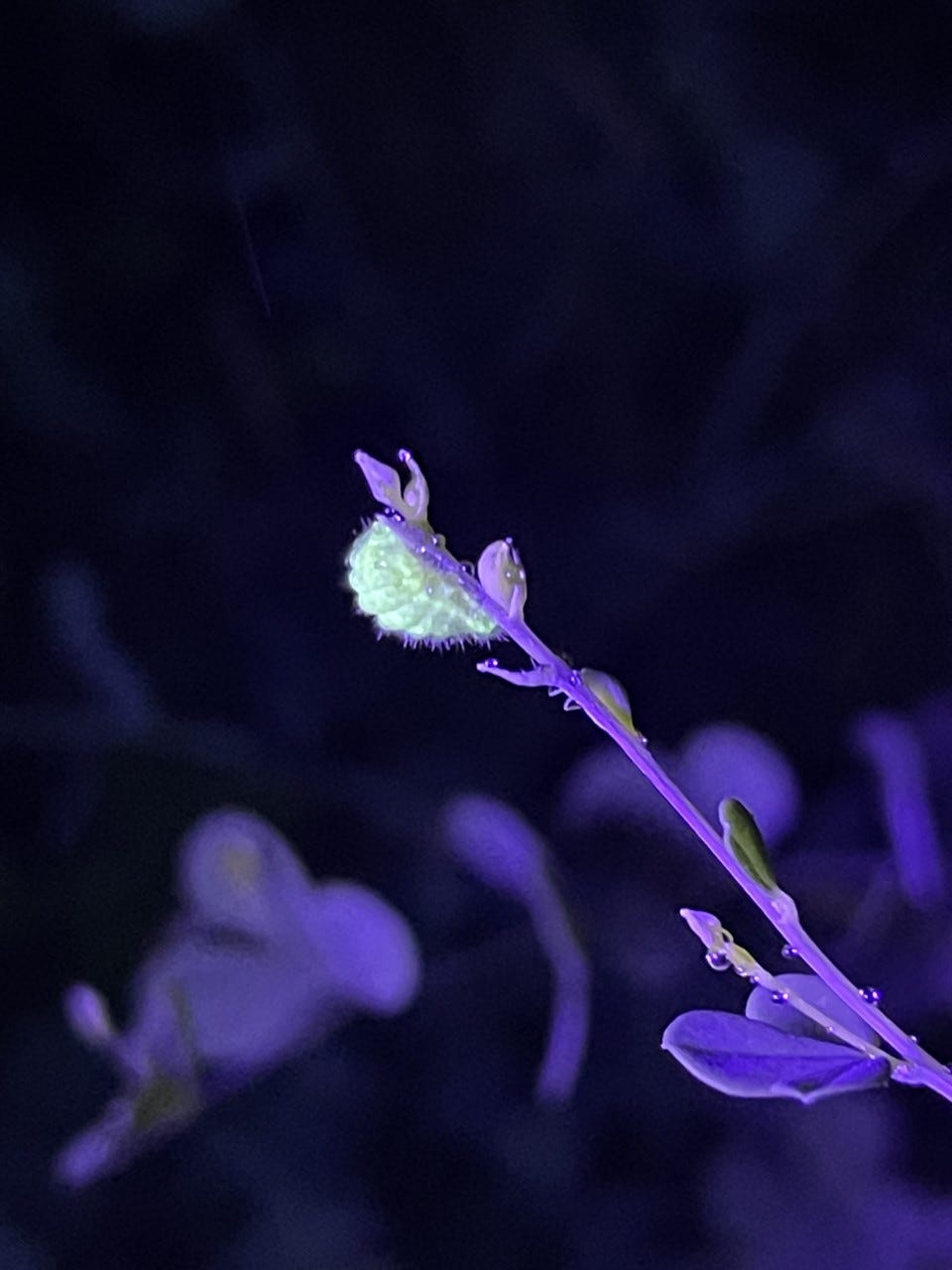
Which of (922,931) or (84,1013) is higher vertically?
(922,931)

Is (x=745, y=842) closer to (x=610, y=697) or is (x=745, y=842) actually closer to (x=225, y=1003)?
(x=610, y=697)

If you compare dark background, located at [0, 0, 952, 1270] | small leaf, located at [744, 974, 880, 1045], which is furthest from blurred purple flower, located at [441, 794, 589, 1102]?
small leaf, located at [744, 974, 880, 1045]

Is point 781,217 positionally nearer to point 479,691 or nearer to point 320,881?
point 479,691

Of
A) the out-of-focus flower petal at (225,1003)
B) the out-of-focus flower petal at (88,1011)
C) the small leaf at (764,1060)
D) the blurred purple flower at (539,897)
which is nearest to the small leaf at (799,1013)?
the small leaf at (764,1060)

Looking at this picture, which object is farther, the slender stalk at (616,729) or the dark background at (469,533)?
the dark background at (469,533)

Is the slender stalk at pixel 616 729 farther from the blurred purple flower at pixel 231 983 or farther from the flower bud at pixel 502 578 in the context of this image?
the blurred purple flower at pixel 231 983

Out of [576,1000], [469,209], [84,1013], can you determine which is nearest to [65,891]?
[84,1013]

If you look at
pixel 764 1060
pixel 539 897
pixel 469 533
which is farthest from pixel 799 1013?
pixel 469 533
